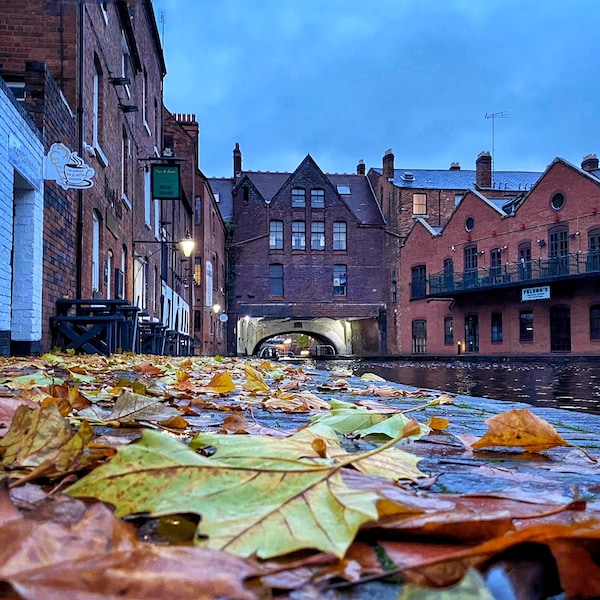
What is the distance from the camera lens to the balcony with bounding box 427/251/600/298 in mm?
27609

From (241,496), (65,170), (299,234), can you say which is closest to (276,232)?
(299,234)

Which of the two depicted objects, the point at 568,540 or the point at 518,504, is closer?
the point at 568,540

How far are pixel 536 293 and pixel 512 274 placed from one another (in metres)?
1.69

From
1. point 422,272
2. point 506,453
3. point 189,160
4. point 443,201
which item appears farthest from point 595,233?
point 506,453

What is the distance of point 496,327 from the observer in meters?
33.3

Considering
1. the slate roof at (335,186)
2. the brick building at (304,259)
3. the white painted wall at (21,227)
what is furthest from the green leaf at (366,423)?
the slate roof at (335,186)

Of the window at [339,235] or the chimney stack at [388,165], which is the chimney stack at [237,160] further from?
the chimney stack at [388,165]

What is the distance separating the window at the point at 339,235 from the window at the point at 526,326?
539 inches

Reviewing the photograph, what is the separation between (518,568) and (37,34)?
11.1 meters

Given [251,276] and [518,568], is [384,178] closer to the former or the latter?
[251,276]

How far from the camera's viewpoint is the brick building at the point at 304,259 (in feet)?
133

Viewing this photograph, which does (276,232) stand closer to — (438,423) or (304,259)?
(304,259)

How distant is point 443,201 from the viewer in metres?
42.6

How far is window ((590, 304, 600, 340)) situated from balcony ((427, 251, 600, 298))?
1878 mm
